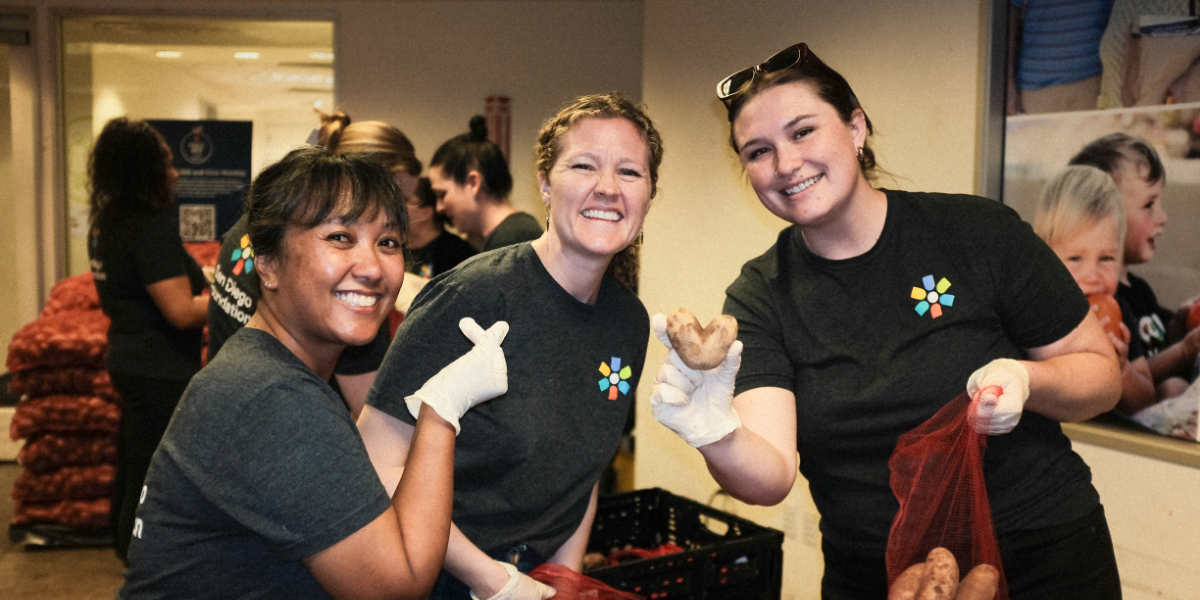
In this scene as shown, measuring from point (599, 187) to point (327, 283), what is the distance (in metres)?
0.47

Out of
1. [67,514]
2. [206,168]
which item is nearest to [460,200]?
[67,514]

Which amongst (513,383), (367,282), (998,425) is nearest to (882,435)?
(998,425)

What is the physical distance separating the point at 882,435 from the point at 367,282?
2.76ft

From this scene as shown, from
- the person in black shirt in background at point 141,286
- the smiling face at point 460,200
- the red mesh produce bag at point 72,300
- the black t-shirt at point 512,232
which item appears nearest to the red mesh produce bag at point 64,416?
the red mesh produce bag at point 72,300

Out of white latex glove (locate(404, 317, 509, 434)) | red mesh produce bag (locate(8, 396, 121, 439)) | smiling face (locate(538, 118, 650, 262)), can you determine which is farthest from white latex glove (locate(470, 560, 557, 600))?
red mesh produce bag (locate(8, 396, 121, 439))

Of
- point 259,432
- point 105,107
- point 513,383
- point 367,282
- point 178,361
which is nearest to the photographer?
point 259,432

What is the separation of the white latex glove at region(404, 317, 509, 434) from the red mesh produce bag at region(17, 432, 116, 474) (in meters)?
3.49

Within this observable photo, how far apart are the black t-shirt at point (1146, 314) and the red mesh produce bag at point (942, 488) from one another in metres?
1.31

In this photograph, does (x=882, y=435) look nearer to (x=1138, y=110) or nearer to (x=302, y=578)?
(x=302, y=578)

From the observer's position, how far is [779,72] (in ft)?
4.72

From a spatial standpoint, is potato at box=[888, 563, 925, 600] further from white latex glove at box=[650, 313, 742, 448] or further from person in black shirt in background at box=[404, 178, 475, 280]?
person in black shirt in background at box=[404, 178, 475, 280]

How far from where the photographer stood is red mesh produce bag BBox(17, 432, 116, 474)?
4027 millimetres

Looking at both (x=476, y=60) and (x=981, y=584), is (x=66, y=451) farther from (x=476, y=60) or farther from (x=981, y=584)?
(x=981, y=584)

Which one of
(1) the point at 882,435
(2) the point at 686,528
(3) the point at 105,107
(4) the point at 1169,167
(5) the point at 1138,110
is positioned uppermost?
(3) the point at 105,107
